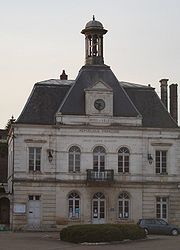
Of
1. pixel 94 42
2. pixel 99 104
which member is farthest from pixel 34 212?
pixel 94 42

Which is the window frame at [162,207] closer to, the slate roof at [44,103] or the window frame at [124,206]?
the window frame at [124,206]

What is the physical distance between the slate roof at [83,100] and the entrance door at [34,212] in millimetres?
6074

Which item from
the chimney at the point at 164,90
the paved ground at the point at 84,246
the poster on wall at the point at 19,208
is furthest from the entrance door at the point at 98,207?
the paved ground at the point at 84,246

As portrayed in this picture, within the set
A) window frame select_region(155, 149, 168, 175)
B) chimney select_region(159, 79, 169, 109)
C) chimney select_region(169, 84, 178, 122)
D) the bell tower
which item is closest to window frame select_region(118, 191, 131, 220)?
window frame select_region(155, 149, 168, 175)

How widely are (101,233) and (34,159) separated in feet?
56.0

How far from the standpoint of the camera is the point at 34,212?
173 feet

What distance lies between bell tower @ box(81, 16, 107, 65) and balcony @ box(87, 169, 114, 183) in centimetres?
1014

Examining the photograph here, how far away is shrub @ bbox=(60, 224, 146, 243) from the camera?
123 feet

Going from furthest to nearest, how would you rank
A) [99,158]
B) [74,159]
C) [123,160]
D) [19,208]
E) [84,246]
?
[123,160] < [99,158] < [74,159] < [19,208] < [84,246]

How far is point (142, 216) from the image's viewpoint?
54.2m

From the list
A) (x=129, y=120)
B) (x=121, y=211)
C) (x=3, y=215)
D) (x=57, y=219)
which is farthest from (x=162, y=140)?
(x=3, y=215)

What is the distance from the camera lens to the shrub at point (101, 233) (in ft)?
123

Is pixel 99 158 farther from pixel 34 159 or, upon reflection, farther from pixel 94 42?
pixel 94 42

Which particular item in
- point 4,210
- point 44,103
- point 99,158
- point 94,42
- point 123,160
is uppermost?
point 94,42
